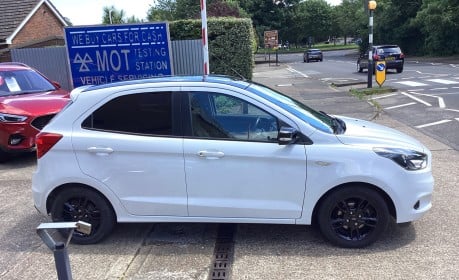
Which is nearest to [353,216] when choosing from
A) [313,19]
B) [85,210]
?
[85,210]

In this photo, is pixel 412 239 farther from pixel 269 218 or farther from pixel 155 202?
pixel 155 202

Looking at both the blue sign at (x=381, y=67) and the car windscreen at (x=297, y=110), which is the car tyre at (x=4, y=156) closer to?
the car windscreen at (x=297, y=110)

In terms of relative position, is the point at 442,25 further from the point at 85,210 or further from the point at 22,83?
the point at 85,210

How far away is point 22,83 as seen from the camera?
30.5ft

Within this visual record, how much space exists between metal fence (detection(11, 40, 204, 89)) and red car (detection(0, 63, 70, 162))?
414cm

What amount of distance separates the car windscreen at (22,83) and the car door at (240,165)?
587cm

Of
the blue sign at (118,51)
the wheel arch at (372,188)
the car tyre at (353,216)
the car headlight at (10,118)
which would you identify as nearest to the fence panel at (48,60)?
the blue sign at (118,51)

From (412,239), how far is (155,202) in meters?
2.51

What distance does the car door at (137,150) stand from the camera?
14.5 feet

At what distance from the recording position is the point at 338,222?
14.4 ft

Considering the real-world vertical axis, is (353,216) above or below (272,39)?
below

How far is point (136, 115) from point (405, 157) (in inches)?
101

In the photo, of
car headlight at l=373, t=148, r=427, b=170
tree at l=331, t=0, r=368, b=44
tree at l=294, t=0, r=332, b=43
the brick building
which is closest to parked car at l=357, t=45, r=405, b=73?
the brick building

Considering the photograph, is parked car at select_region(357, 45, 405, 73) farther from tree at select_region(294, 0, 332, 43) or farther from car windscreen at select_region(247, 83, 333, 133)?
tree at select_region(294, 0, 332, 43)
